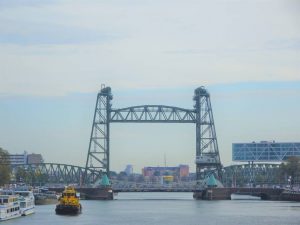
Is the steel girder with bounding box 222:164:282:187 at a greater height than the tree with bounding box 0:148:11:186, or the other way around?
the steel girder with bounding box 222:164:282:187

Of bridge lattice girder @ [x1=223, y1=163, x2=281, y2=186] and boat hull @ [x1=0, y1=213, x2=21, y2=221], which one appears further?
bridge lattice girder @ [x1=223, y1=163, x2=281, y2=186]

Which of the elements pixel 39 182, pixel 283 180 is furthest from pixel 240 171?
pixel 39 182

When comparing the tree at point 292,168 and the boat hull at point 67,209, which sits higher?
the tree at point 292,168

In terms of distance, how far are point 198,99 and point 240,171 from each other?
149 feet

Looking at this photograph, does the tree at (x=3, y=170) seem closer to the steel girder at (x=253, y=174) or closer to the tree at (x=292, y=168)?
the tree at (x=292, y=168)

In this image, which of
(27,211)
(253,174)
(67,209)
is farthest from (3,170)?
(253,174)

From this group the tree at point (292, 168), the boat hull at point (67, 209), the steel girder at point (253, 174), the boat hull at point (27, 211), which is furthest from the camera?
the steel girder at point (253, 174)

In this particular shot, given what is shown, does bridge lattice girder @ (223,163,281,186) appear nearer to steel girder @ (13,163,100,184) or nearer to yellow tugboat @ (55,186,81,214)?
steel girder @ (13,163,100,184)

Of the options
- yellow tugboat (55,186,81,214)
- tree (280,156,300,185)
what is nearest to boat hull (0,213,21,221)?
yellow tugboat (55,186,81,214)

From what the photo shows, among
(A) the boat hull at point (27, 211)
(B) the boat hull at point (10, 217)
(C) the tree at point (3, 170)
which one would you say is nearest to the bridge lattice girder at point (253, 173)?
(C) the tree at point (3, 170)

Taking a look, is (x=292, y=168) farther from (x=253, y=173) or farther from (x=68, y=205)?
(x=68, y=205)

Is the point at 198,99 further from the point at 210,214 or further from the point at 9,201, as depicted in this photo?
the point at 9,201

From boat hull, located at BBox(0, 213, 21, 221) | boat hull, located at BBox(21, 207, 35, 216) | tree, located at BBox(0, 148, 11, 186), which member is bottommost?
boat hull, located at BBox(0, 213, 21, 221)

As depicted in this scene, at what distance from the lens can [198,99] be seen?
14475cm
